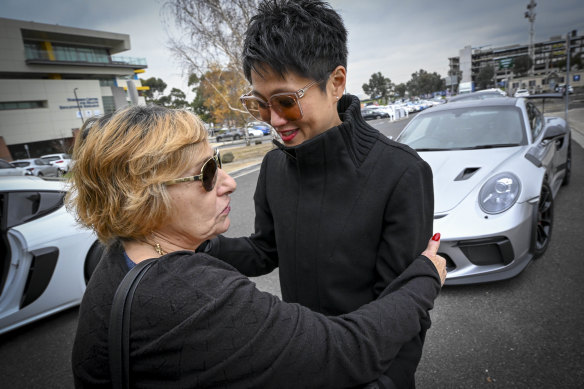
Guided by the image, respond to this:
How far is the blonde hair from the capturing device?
974mm

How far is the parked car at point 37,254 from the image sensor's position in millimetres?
2758

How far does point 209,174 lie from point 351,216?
0.52 metres

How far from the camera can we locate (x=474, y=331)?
7.95 feet

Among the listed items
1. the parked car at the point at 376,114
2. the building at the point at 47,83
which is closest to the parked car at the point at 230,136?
the building at the point at 47,83

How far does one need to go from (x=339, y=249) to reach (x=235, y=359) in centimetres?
55

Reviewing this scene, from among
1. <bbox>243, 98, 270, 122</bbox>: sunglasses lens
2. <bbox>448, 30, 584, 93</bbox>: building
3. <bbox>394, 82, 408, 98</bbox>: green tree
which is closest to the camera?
<bbox>243, 98, 270, 122</bbox>: sunglasses lens

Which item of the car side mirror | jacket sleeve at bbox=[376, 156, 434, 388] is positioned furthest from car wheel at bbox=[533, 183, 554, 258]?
jacket sleeve at bbox=[376, 156, 434, 388]

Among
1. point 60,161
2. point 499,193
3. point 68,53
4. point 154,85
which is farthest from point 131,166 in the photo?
point 154,85

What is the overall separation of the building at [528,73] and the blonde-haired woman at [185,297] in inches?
2086

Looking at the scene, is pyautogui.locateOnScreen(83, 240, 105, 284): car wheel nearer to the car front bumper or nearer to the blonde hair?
the blonde hair

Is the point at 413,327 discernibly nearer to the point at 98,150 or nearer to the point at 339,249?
the point at 339,249

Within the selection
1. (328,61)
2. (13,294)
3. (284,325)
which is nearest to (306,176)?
(328,61)

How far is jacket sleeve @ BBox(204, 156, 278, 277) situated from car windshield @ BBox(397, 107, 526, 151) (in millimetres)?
2975

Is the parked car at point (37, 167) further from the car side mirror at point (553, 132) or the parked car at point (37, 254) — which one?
the car side mirror at point (553, 132)
